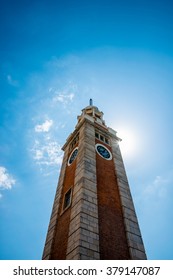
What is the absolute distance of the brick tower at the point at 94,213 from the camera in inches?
475

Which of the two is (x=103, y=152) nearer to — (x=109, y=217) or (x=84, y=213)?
(x=109, y=217)

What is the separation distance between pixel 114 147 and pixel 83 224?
38.8 ft

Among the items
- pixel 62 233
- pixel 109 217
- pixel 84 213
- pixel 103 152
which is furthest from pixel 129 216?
pixel 103 152

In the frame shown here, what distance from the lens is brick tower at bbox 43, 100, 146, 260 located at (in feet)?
39.5

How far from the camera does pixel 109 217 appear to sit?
14.3m

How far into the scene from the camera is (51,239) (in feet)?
48.5

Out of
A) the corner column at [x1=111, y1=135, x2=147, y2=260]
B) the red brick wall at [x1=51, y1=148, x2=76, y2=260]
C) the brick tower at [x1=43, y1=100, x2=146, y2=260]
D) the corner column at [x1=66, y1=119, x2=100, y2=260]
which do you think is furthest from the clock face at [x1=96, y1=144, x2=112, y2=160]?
the red brick wall at [x1=51, y1=148, x2=76, y2=260]

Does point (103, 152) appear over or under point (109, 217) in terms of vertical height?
over

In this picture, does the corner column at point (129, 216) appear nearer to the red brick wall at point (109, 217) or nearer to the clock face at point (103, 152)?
the red brick wall at point (109, 217)

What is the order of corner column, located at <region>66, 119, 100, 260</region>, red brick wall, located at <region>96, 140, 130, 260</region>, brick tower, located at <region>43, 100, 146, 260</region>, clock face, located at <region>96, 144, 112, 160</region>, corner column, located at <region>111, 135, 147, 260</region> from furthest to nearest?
clock face, located at <region>96, 144, 112, 160</region>
corner column, located at <region>111, 135, 147, 260</region>
red brick wall, located at <region>96, 140, 130, 260</region>
brick tower, located at <region>43, 100, 146, 260</region>
corner column, located at <region>66, 119, 100, 260</region>

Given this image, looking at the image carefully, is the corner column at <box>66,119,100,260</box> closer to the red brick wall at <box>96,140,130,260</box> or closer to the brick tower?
the brick tower

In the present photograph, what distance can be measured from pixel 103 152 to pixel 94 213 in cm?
811
